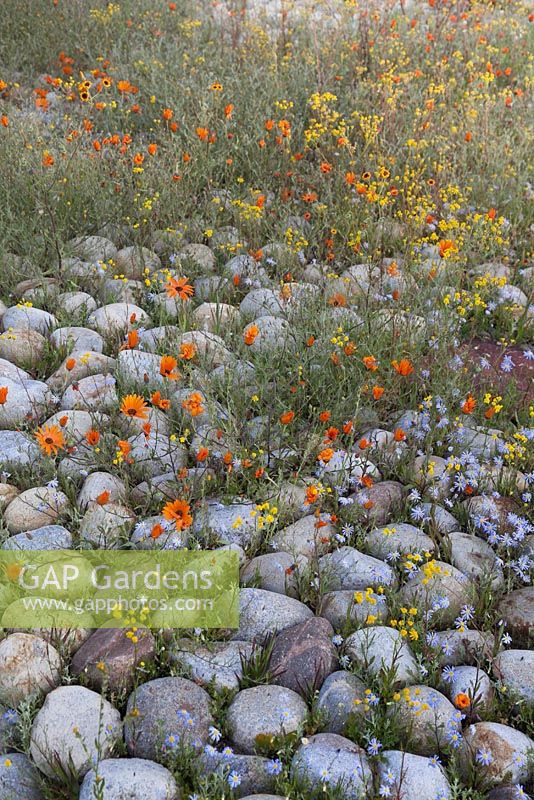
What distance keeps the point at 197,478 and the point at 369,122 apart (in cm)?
313

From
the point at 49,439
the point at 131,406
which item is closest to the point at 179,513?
the point at 131,406

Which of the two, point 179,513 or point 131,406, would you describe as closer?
point 179,513

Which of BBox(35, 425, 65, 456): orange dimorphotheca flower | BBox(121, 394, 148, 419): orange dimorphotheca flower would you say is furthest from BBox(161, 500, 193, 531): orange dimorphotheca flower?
BBox(35, 425, 65, 456): orange dimorphotheca flower

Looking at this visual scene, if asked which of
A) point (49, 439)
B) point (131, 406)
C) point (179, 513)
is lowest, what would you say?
point (179, 513)

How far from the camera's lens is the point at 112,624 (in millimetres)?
2748

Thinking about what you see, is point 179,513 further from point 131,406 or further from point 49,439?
point 49,439

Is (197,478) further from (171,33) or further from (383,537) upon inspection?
(171,33)

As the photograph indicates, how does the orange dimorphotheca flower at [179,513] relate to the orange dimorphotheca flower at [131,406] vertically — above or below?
below

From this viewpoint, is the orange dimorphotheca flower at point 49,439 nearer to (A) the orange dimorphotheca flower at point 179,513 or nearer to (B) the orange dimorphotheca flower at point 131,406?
(B) the orange dimorphotheca flower at point 131,406

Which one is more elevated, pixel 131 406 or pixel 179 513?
pixel 131 406

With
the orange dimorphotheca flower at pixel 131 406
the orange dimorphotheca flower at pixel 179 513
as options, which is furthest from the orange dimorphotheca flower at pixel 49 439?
the orange dimorphotheca flower at pixel 179 513

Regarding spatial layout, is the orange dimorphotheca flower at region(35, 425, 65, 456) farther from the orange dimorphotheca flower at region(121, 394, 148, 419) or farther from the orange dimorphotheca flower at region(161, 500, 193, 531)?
the orange dimorphotheca flower at region(161, 500, 193, 531)

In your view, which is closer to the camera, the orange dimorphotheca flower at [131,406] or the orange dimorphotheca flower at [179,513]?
the orange dimorphotheca flower at [179,513]

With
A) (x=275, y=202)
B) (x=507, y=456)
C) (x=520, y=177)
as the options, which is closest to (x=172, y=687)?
(x=507, y=456)
